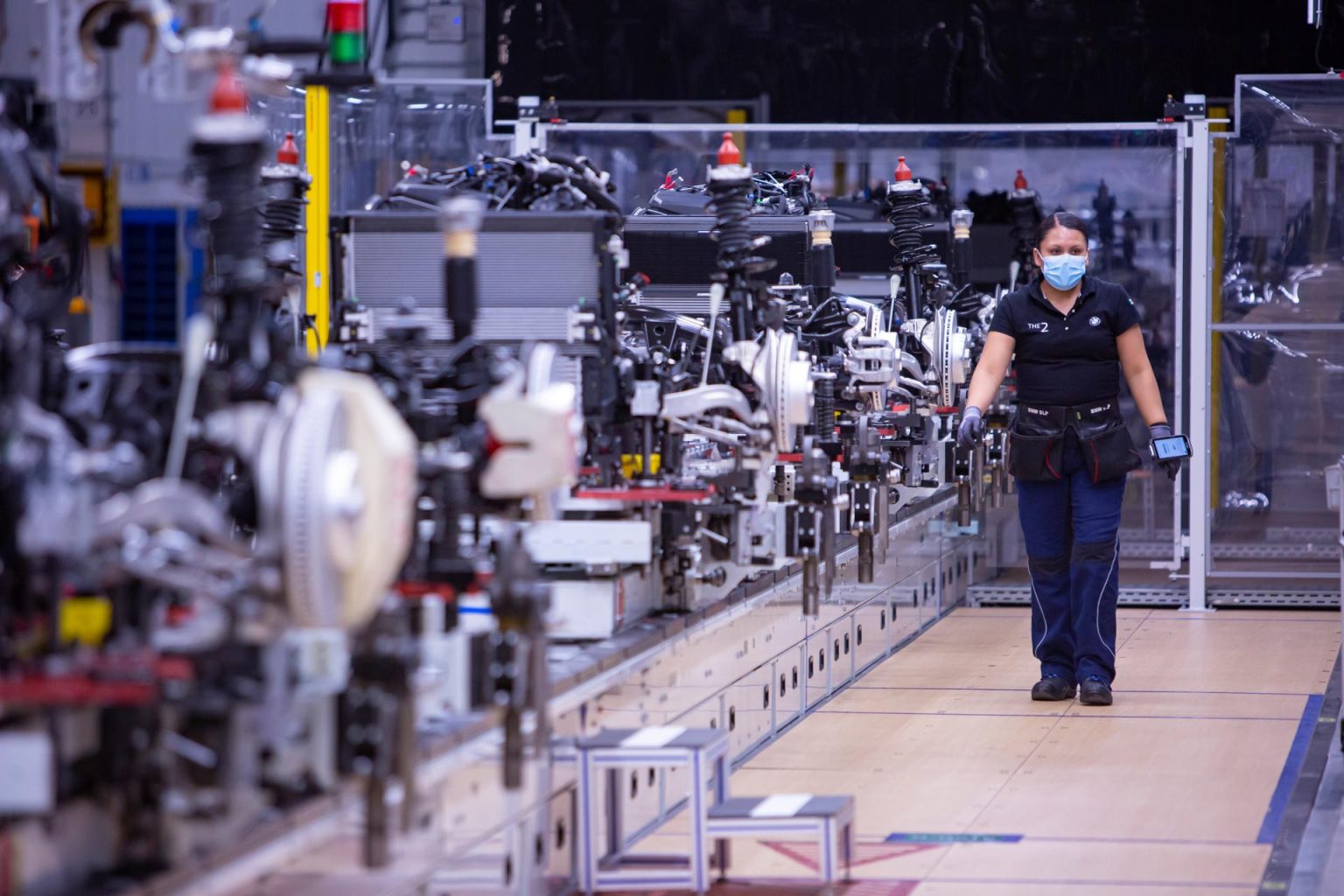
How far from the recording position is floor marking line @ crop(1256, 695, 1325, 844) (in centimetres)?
577

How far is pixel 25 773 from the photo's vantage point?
2.99m

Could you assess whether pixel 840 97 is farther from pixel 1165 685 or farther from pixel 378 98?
pixel 1165 685

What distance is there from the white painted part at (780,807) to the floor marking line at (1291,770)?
58.8 inches

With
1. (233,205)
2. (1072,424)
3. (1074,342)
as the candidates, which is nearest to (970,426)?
(1072,424)

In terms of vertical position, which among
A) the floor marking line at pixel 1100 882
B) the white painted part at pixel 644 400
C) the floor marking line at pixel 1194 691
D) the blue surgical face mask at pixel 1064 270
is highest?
the blue surgical face mask at pixel 1064 270

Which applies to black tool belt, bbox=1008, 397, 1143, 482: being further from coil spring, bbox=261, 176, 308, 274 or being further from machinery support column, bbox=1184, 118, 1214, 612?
machinery support column, bbox=1184, 118, 1214, 612

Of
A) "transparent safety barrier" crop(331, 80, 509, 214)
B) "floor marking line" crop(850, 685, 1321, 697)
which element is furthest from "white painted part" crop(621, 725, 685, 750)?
"transparent safety barrier" crop(331, 80, 509, 214)

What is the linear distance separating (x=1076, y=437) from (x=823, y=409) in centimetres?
98

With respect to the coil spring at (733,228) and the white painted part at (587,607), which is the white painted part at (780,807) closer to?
the white painted part at (587,607)

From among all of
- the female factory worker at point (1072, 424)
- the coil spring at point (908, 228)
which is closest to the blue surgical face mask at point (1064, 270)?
the female factory worker at point (1072, 424)

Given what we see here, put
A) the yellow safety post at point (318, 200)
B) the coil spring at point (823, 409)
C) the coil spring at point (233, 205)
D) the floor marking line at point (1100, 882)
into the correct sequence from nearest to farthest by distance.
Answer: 1. the coil spring at point (233, 205)
2. the floor marking line at point (1100, 882)
3. the coil spring at point (823, 409)
4. the yellow safety post at point (318, 200)

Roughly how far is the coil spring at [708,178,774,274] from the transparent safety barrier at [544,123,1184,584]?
4.82m

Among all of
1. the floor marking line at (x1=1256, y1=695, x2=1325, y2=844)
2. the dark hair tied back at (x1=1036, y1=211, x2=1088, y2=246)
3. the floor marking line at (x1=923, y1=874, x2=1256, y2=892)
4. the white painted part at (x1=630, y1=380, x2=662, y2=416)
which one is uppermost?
the dark hair tied back at (x1=1036, y1=211, x2=1088, y2=246)

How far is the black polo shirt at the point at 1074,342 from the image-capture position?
748cm
